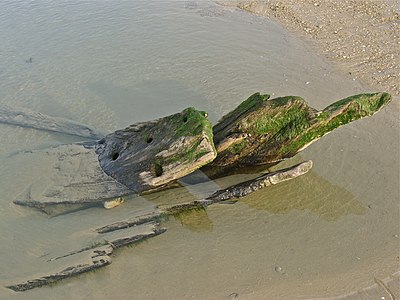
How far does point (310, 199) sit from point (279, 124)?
1.62m

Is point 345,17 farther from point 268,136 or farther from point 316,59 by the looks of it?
point 268,136

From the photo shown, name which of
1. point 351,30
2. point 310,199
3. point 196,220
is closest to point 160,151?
point 196,220

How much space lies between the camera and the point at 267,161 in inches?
305

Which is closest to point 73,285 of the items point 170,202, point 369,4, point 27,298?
point 27,298

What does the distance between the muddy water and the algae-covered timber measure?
2.88ft

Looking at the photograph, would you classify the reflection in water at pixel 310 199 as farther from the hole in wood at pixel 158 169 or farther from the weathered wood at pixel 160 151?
the hole in wood at pixel 158 169

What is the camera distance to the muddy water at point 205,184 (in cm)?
642

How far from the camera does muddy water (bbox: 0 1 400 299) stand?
6418mm

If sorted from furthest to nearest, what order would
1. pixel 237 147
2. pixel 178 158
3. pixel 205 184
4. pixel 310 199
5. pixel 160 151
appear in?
pixel 205 184
pixel 310 199
pixel 237 147
pixel 160 151
pixel 178 158

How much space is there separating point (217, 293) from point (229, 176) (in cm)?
245

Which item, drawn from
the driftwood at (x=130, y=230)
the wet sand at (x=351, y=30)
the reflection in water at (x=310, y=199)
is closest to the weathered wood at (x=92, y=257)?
the driftwood at (x=130, y=230)

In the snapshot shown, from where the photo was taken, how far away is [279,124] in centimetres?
714

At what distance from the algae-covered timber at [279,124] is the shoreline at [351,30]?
13.6ft

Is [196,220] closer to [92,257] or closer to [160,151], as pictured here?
[160,151]
